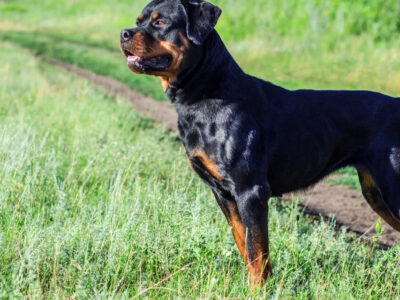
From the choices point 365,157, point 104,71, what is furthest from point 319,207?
point 104,71

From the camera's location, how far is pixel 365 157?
3115 mm

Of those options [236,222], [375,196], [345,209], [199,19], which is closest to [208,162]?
[236,222]

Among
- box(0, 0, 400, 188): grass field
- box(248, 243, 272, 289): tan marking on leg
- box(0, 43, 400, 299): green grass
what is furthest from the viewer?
box(0, 0, 400, 188): grass field

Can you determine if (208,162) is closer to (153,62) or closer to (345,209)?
(153,62)

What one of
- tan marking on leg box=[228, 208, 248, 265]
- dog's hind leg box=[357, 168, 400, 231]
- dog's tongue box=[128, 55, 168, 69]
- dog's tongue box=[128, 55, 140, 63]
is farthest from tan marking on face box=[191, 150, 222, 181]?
dog's hind leg box=[357, 168, 400, 231]

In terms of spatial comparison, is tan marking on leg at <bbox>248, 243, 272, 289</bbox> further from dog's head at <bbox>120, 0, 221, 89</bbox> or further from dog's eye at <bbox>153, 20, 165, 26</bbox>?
dog's eye at <bbox>153, 20, 165, 26</bbox>

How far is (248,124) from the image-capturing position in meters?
2.90

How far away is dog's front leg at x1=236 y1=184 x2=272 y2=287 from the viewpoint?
2.76m

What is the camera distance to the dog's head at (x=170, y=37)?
2.97m

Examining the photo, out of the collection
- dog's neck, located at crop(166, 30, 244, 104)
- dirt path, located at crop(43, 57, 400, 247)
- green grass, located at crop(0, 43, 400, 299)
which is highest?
dog's neck, located at crop(166, 30, 244, 104)

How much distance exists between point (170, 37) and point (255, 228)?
4.15 ft

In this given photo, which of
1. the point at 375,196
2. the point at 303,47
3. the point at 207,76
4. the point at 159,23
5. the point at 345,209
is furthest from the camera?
the point at 303,47

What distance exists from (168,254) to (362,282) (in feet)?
3.74

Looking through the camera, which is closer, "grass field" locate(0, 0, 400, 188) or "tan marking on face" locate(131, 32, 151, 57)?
"tan marking on face" locate(131, 32, 151, 57)
